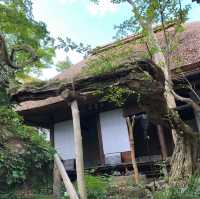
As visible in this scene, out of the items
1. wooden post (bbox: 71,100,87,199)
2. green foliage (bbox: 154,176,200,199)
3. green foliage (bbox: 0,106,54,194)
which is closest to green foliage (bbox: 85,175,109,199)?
green foliage (bbox: 0,106,54,194)

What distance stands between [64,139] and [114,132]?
2302 mm

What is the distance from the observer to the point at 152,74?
206 inches

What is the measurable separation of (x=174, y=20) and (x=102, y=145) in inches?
205

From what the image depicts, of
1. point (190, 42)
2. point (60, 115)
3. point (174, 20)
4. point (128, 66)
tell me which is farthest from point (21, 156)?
point (190, 42)

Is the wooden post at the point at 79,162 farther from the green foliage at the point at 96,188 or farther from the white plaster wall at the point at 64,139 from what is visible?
the white plaster wall at the point at 64,139

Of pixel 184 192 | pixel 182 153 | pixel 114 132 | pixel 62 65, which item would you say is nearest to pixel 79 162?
pixel 184 192

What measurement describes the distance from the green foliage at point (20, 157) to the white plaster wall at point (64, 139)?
565 centimetres

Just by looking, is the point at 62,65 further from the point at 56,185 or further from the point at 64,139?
the point at 56,185

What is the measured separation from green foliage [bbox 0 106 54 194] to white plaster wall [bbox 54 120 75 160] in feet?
18.5

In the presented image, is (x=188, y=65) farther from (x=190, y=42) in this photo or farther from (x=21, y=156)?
(x=21, y=156)

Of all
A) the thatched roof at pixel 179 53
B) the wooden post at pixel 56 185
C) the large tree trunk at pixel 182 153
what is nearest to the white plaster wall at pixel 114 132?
the thatched roof at pixel 179 53

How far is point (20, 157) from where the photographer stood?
17.0 ft

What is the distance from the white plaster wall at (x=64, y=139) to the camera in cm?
1151

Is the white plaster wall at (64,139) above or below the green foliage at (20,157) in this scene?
above
